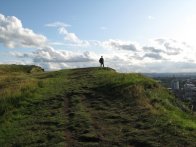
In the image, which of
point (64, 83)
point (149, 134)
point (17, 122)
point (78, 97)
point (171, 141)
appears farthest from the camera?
point (64, 83)

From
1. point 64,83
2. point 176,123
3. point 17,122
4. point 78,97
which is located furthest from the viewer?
point 64,83

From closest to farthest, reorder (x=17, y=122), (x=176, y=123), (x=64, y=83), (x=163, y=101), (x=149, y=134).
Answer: (x=149, y=134), (x=176, y=123), (x=17, y=122), (x=163, y=101), (x=64, y=83)

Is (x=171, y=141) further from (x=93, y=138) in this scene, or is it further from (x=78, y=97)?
(x=78, y=97)

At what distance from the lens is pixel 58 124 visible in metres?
20.2

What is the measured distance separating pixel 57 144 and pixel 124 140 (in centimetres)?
296

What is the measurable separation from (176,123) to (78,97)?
991 centimetres

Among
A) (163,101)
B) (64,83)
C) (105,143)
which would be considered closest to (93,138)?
(105,143)

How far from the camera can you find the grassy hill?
17.4m

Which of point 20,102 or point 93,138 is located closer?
point 93,138

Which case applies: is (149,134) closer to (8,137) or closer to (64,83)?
(8,137)

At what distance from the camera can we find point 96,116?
70.7ft

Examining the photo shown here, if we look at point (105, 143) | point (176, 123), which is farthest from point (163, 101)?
point (105, 143)

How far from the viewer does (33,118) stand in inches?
862

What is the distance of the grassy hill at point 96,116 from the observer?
17.4 meters
